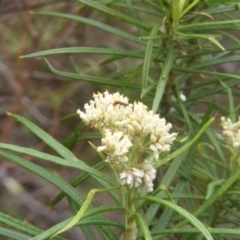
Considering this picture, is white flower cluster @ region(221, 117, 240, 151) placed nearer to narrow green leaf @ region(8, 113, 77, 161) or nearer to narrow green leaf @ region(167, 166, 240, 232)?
narrow green leaf @ region(167, 166, 240, 232)

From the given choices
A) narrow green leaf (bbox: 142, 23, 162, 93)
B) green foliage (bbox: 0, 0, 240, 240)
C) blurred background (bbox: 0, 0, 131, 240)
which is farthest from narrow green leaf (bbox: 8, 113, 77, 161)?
blurred background (bbox: 0, 0, 131, 240)

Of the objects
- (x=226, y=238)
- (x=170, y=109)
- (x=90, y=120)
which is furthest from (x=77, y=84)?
(x=90, y=120)

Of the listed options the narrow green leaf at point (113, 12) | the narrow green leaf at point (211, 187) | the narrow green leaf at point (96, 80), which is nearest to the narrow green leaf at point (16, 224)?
the narrow green leaf at point (211, 187)

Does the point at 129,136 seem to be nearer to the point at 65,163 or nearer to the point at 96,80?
the point at 65,163

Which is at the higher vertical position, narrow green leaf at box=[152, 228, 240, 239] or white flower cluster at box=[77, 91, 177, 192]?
white flower cluster at box=[77, 91, 177, 192]

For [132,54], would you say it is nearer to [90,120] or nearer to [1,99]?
[90,120]
